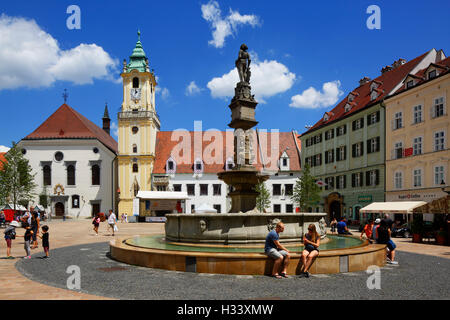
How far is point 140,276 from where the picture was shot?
30.5 ft

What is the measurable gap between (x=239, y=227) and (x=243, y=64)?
6805mm

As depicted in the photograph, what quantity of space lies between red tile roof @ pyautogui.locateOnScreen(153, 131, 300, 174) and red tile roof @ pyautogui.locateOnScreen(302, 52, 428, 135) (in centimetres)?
1137

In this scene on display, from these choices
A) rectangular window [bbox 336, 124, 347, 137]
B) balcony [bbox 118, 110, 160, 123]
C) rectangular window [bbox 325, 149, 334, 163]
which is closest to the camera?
rectangular window [bbox 336, 124, 347, 137]

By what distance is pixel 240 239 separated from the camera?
11.5 metres

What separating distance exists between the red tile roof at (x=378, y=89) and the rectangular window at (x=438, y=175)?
29.1 feet

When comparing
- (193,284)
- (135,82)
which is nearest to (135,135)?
(135,82)

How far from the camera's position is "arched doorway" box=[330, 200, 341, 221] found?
137 feet

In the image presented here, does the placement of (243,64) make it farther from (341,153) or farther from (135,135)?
(135,135)

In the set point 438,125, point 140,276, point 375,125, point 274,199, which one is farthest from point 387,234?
point 274,199

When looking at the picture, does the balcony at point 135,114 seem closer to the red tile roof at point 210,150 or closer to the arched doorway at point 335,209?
the red tile roof at point 210,150

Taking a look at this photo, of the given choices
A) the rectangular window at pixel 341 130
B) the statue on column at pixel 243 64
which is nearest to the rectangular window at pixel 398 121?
the rectangular window at pixel 341 130

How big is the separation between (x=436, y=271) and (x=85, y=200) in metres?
52.3

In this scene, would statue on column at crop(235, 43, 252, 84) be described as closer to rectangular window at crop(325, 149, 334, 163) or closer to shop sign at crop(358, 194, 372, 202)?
shop sign at crop(358, 194, 372, 202)

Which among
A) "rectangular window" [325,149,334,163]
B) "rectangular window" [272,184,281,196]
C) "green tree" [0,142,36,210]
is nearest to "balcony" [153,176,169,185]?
"rectangular window" [272,184,281,196]
